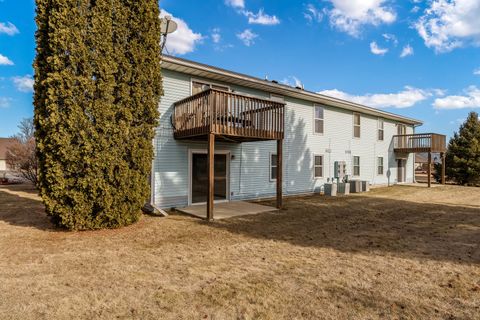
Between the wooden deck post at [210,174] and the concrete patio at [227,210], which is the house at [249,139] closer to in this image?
the wooden deck post at [210,174]

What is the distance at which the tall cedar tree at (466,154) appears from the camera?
19.7 metres

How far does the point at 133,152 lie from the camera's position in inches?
269

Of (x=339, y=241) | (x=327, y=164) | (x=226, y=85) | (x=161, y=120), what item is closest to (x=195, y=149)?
(x=161, y=120)

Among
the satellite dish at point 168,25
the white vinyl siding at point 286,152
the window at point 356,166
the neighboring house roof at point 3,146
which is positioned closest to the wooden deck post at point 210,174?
the white vinyl siding at point 286,152

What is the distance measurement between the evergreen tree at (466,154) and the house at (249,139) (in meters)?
3.82

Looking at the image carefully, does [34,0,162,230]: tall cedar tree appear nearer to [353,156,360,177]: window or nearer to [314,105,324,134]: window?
[314,105,324,134]: window

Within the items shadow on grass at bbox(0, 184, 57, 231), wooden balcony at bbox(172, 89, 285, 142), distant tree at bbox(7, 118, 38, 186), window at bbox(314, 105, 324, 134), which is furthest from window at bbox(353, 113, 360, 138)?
distant tree at bbox(7, 118, 38, 186)

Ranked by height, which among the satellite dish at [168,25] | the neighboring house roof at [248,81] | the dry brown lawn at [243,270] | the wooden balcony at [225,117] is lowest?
the dry brown lawn at [243,270]

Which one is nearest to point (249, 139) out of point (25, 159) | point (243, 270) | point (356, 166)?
point (243, 270)

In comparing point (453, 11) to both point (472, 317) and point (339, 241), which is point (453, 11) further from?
point (472, 317)

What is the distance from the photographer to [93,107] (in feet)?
20.4

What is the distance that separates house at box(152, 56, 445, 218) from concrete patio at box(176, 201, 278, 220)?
52 centimetres

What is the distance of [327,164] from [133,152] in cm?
1129

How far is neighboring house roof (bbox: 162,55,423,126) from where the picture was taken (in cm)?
905
